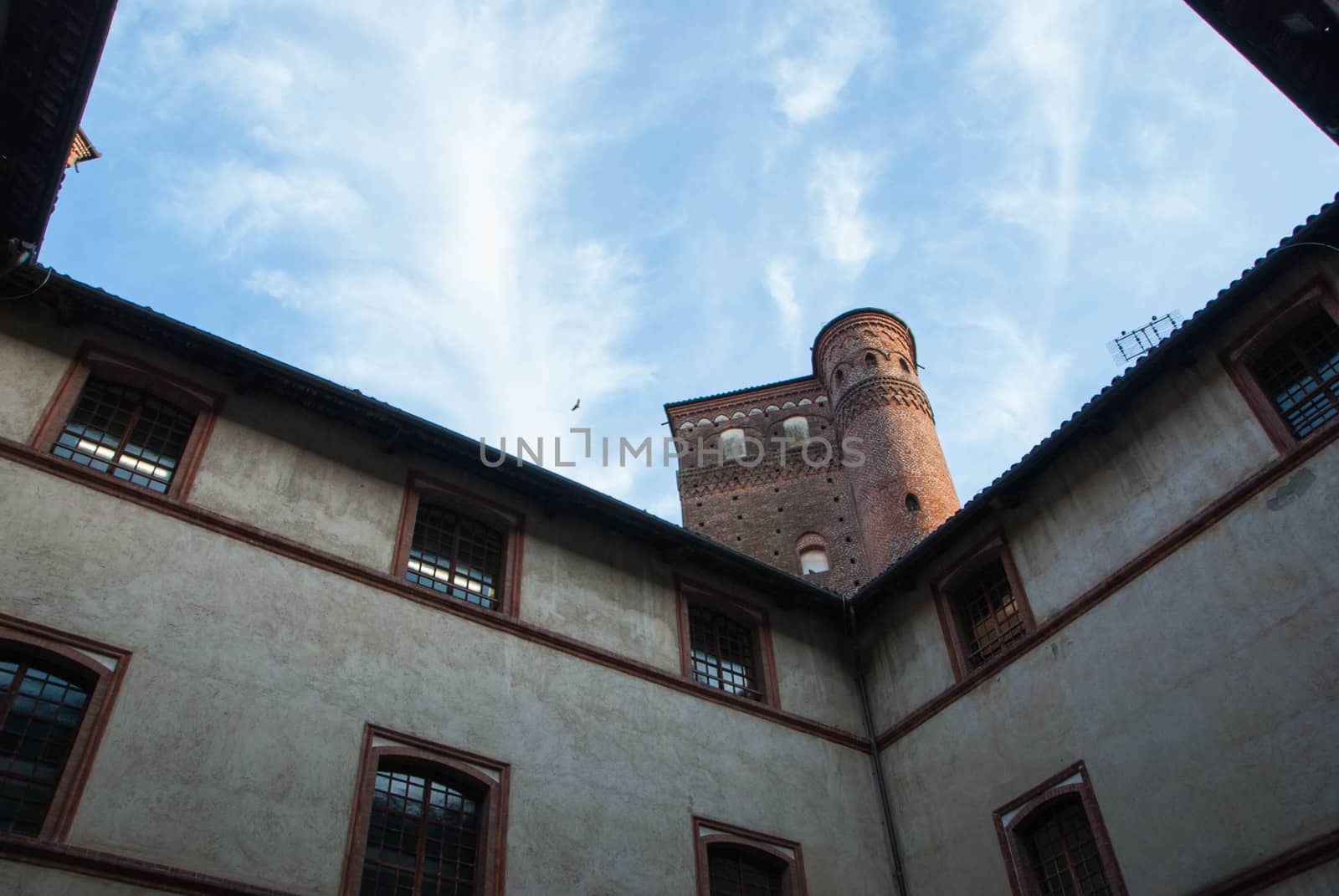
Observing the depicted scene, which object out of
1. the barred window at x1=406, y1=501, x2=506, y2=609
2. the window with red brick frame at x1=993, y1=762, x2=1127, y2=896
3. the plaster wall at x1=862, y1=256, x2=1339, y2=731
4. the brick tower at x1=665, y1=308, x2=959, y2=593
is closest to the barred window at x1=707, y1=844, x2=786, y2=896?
the window with red brick frame at x1=993, y1=762, x2=1127, y2=896

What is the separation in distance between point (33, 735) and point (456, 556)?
15.6ft

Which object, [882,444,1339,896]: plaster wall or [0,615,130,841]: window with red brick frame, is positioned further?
[882,444,1339,896]: plaster wall

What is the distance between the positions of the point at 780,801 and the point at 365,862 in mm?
4880

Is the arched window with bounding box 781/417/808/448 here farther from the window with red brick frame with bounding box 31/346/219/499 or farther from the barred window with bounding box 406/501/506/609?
the window with red brick frame with bounding box 31/346/219/499

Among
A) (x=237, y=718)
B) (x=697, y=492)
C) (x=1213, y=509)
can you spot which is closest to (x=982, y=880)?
(x=1213, y=509)

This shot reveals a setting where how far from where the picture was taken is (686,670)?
13242mm

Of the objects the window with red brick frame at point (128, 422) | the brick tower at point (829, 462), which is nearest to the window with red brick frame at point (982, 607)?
the window with red brick frame at point (128, 422)

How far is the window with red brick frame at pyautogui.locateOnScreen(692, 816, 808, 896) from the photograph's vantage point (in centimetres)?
1170

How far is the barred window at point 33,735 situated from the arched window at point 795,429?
25308 mm

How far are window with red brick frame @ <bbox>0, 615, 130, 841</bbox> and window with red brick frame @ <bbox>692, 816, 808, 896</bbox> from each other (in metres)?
5.83

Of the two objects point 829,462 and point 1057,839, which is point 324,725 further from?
point 829,462

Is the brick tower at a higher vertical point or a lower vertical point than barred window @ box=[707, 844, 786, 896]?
higher

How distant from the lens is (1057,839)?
11.5 metres

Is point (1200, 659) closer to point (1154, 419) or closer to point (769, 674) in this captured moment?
point (1154, 419)
